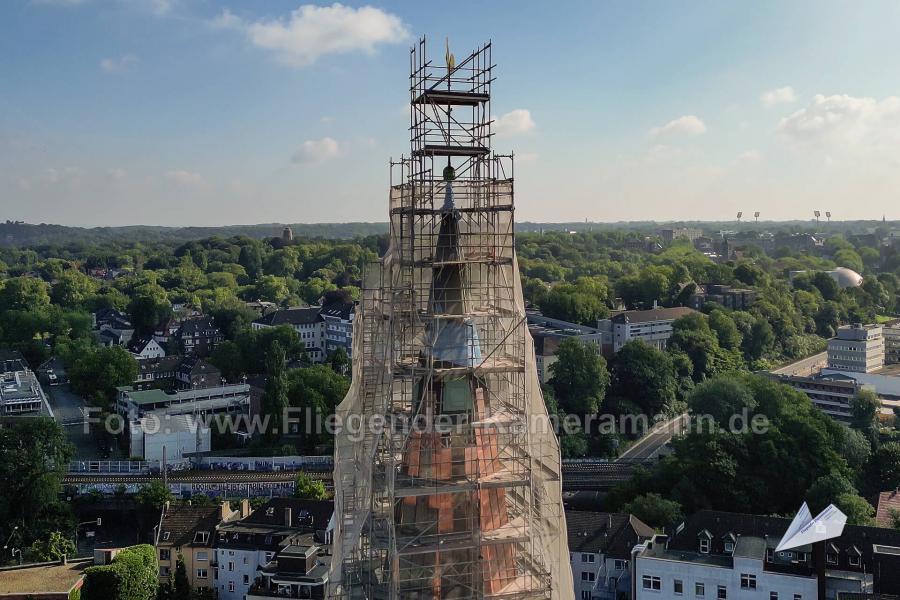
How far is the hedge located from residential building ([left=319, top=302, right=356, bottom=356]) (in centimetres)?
5314

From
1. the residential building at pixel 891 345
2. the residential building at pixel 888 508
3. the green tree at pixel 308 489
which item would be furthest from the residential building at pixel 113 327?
the residential building at pixel 891 345

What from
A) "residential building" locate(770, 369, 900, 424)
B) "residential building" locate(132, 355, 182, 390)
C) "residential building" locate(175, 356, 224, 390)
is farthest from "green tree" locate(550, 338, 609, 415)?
"residential building" locate(132, 355, 182, 390)

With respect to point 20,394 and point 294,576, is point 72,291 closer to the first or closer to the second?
point 20,394

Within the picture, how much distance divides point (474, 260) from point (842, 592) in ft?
66.1

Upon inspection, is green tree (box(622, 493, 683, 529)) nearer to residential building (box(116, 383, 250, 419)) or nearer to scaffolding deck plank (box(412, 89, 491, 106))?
scaffolding deck plank (box(412, 89, 491, 106))

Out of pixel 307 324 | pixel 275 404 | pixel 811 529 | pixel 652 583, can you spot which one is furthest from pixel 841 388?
pixel 307 324

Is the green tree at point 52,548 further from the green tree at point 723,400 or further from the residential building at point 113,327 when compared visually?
the residential building at point 113,327

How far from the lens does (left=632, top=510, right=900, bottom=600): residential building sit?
3023 cm

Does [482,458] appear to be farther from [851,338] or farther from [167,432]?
[851,338]

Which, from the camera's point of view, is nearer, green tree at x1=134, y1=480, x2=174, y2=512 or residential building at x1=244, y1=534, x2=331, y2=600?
residential building at x1=244, y1=534, x2=331, y2=600

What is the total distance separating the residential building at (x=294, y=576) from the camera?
32.9m

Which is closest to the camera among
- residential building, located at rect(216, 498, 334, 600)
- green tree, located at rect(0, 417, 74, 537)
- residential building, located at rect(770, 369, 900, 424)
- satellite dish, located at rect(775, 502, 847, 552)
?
→ satellite dish, located at rect(775, 502, 847, 552)

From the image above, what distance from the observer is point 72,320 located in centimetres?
9338

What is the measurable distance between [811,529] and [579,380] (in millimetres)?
34081
